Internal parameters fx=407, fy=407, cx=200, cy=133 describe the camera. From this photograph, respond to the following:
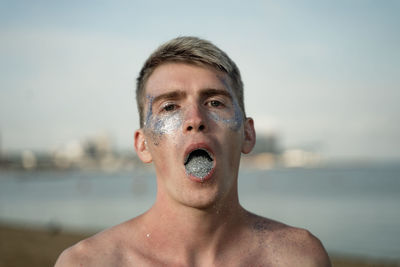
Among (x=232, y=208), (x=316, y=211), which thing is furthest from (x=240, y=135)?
(x=316, y=211)

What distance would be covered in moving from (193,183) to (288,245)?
921mm

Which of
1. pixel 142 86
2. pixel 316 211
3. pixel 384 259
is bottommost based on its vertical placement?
pixel 384 259

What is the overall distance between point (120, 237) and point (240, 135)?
1089mm

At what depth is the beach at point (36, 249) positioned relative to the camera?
14.8 metres

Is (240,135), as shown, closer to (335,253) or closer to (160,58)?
(160,58)

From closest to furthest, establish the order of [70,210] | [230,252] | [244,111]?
[230,252], [244,111], [70,210]

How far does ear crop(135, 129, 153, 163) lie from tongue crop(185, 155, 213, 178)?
513mm

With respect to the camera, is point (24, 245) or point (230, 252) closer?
point (230, 252)

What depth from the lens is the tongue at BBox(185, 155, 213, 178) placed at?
2.51 metres

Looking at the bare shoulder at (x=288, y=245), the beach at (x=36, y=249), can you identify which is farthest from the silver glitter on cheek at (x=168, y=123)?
the beach at (x=36, y=249)

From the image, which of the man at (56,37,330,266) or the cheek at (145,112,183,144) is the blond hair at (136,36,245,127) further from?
the cheek at (145,112,183,144)

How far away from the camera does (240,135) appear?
111 inches


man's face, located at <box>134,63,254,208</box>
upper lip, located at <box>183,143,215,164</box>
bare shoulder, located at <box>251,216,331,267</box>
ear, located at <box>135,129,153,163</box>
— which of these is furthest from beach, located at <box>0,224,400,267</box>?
upper lip, located at <box>183,143,215,164</box>

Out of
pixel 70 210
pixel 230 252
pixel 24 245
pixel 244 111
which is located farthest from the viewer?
pixel 70 210
